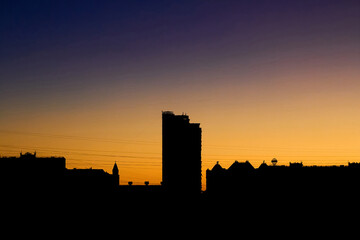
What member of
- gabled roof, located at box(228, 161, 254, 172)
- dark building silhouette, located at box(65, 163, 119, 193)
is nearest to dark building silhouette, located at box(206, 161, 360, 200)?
gabled roof, located at box(228, 161, 254, 172)

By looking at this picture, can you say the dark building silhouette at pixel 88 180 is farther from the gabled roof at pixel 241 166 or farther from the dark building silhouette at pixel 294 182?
the gabled roof at pixel 241 166

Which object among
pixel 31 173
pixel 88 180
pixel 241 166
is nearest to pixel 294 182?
pixel 241 166

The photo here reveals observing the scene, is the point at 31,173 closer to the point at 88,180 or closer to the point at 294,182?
the point at 88,180

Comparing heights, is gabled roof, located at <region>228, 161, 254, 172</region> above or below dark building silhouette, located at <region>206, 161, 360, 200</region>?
above

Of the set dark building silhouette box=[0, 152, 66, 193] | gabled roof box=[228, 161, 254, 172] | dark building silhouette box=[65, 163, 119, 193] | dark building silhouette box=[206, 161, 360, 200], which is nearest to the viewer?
dark building silhouette box=[0, 152, 66, 193]

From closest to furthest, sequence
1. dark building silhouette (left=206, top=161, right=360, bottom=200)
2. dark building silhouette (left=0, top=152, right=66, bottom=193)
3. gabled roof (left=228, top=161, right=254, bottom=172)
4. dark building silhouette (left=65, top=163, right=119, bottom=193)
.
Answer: dark building silhouette (left=0, top=152, right=66, bottom=193), dark building silhouette (left=206, top=161, right=360, bottom=200), dark building silhouette (left=65, top=163, right=119, bottom=193), gabled roof (left=228, top=161, right=254, bottom=172)

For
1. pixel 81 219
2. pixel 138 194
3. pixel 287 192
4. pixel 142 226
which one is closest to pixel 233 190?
pixel 287 192

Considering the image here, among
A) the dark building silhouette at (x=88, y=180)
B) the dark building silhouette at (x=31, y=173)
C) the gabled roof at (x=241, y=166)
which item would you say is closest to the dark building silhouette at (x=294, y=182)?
the gabled roof at (x=241, y=166)


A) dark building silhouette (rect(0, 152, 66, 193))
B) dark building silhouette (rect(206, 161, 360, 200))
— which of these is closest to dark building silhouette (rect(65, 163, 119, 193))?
dark building silhouette (rect(0, 152, 66, 193))

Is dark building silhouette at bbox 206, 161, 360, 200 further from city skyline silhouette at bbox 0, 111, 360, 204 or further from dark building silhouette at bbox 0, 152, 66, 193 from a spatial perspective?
dark building silhouette at bbox 0, 152, 66, 193

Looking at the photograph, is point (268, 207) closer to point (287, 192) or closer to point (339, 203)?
point (287, 192)

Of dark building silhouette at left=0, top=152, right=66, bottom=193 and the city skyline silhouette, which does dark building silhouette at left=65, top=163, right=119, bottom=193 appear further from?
dark building silhouette at left=0, top=152, right=66, bottom=193

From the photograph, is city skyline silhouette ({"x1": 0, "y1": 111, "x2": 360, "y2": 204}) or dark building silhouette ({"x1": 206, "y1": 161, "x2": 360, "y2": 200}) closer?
city skyline silhouette ({"x1": 0, "y1": 111, "x2": 360, "y2": 204})

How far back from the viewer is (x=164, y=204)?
157m
